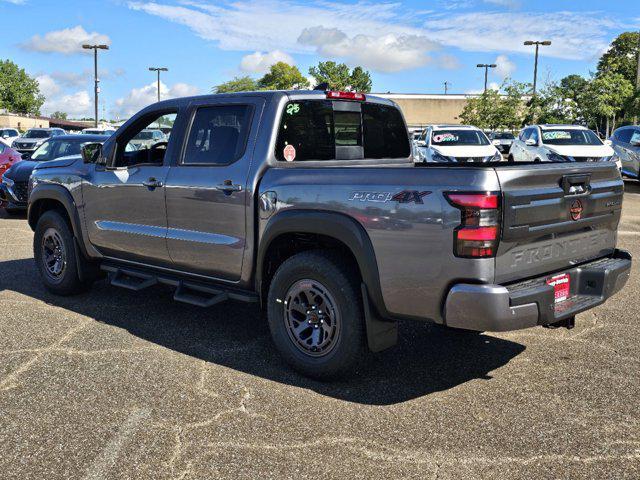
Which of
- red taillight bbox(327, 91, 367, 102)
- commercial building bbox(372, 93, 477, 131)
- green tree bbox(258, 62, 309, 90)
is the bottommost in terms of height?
red taillight bbox(327, 91, 367, 102)

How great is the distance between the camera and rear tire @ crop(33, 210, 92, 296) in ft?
19.6

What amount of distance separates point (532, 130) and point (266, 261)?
15455 mm

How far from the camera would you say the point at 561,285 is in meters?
3.69

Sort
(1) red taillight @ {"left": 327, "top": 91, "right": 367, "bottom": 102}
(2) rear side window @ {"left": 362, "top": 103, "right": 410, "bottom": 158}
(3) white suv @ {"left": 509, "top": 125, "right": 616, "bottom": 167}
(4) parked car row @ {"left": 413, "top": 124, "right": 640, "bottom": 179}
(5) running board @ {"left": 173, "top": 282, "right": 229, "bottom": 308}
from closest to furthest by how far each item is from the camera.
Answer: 1. (5) running board @ {"left": 173, "top": 282, "right": 229, "bottom": 308}
2. (1) red taillight @ {"left": 327, "top": 91, "right": 367, "bottom": 102}
3. (2) rear side window @ {"left": 362, "top": 103, "right": 410, "bottom": 158}
4. (3) white suv @ {"left": 509, "top": 125, "right": 616, "bottom": 167}
5. (4) parked car row @ {"left": 413, "top": 124, "right": 640, "bottom": 179}

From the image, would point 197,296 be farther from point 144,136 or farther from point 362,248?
point 144,136

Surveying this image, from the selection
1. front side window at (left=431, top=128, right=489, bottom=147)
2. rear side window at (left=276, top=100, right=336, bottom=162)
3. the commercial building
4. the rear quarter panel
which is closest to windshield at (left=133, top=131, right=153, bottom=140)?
A: rear side window at (left=276, top=100, right=336, bottom=162)

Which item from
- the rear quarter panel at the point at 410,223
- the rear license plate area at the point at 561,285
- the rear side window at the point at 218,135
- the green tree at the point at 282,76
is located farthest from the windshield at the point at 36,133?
the green tree at the point at 282,76

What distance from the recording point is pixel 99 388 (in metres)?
3.96

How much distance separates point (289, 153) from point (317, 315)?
3.92ft

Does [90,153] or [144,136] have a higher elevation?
Answer: [144,136]

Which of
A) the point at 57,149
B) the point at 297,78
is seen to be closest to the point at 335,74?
the point at 297,78

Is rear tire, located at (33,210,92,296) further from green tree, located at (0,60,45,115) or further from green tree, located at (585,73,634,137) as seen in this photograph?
green tree, located at (0,60,45,115)

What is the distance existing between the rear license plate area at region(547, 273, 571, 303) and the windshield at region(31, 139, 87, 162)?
432 inches

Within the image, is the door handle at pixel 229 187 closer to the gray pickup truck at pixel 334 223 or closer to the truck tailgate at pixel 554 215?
the gray pickup truck at pixel 334 223
